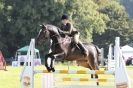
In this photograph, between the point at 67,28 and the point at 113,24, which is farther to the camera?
the point at 113,24

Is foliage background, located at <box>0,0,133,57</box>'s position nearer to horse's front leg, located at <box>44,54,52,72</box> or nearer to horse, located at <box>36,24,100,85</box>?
horse, located at <box>36,24,100,85</box>

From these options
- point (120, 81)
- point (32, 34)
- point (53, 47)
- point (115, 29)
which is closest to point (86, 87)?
point (53, 47)

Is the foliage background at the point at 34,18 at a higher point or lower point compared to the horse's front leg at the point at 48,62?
higher

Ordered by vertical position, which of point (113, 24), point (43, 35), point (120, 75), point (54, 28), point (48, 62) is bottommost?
point (120, 75)

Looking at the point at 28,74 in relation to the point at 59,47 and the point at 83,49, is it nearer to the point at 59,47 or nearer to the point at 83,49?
the point at 59,47

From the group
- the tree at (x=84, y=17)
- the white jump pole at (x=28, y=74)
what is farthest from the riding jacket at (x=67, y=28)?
the tree at (x=84, y=17)

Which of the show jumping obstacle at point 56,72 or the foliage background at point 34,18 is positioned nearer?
the show jumping obstacle at point 56,72

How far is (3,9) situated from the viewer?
59.7 meters

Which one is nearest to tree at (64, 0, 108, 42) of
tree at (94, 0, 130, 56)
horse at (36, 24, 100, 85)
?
tree at (94, 0, 130, 56)

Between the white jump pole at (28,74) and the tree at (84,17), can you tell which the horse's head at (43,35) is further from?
the tree at (84,17)

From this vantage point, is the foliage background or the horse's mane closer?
the horse's mane

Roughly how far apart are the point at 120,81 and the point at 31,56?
8.27 feet

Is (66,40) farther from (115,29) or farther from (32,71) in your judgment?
(115,29)

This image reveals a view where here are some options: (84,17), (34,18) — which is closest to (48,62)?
(34,18)
